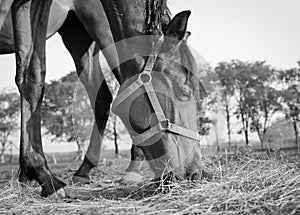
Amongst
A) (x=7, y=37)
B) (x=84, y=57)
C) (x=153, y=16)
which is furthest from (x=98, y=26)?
(x=153, y=16)

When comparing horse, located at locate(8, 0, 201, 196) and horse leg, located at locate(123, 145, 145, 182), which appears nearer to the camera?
horse, located at locate(8, 0, 201, 196)

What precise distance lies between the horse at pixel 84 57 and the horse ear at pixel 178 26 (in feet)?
6.15

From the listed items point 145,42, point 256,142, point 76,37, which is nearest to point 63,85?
point 256,142

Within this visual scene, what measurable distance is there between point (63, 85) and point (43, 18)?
32.5 m

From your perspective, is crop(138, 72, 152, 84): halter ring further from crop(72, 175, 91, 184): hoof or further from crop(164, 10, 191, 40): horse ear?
crop(72, 175, 91, 184): hoof

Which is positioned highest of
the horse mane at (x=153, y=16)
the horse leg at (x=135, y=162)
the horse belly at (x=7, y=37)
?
the horse belly at (x=7, y=37)

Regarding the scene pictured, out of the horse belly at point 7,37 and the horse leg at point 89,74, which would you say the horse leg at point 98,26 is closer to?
the horse leg at point 89,74

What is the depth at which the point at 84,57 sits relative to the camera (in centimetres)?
573

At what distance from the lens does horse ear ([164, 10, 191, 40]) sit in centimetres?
315

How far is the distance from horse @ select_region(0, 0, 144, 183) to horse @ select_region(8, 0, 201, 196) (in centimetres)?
159

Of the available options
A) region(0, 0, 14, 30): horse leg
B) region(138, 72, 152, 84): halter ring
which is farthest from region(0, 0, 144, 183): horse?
Result: region(138, 72, 152, 84): halter ring

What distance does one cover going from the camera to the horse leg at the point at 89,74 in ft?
A: 18.4

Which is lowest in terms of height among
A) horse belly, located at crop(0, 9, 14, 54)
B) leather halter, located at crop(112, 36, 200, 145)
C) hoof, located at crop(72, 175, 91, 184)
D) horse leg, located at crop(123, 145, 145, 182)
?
hoof, located at crop(72, 175, 91, 184)

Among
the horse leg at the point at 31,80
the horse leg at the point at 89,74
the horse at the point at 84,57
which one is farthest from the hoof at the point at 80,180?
the horse leg at the point at 31,80
